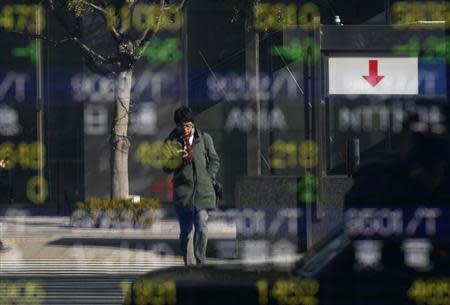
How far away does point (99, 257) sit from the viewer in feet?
18.7

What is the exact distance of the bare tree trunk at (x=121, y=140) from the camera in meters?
5.54

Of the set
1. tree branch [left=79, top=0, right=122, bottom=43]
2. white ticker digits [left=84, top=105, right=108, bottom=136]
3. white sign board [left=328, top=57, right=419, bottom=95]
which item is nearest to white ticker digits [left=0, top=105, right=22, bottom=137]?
white ticker digits [left=84, top=105, right=108, bottom=136]

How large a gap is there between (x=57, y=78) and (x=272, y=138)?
0.78m

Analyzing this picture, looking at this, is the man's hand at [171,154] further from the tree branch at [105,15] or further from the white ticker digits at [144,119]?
the tree branch at [105,15]

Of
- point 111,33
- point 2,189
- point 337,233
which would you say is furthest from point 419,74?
point 2,189

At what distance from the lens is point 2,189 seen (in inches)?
220

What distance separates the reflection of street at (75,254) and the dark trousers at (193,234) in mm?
29

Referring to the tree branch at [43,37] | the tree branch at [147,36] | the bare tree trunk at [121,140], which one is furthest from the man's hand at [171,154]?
the tree branch at [43,37]

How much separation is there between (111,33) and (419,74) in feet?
3.55

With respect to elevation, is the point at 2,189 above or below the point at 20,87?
below

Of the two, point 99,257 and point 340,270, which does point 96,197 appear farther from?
point 340,270

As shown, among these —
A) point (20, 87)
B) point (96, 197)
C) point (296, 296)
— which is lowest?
point (296, 296)

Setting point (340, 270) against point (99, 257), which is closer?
point (340, 270)

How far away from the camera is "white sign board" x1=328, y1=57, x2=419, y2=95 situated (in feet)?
17.7
